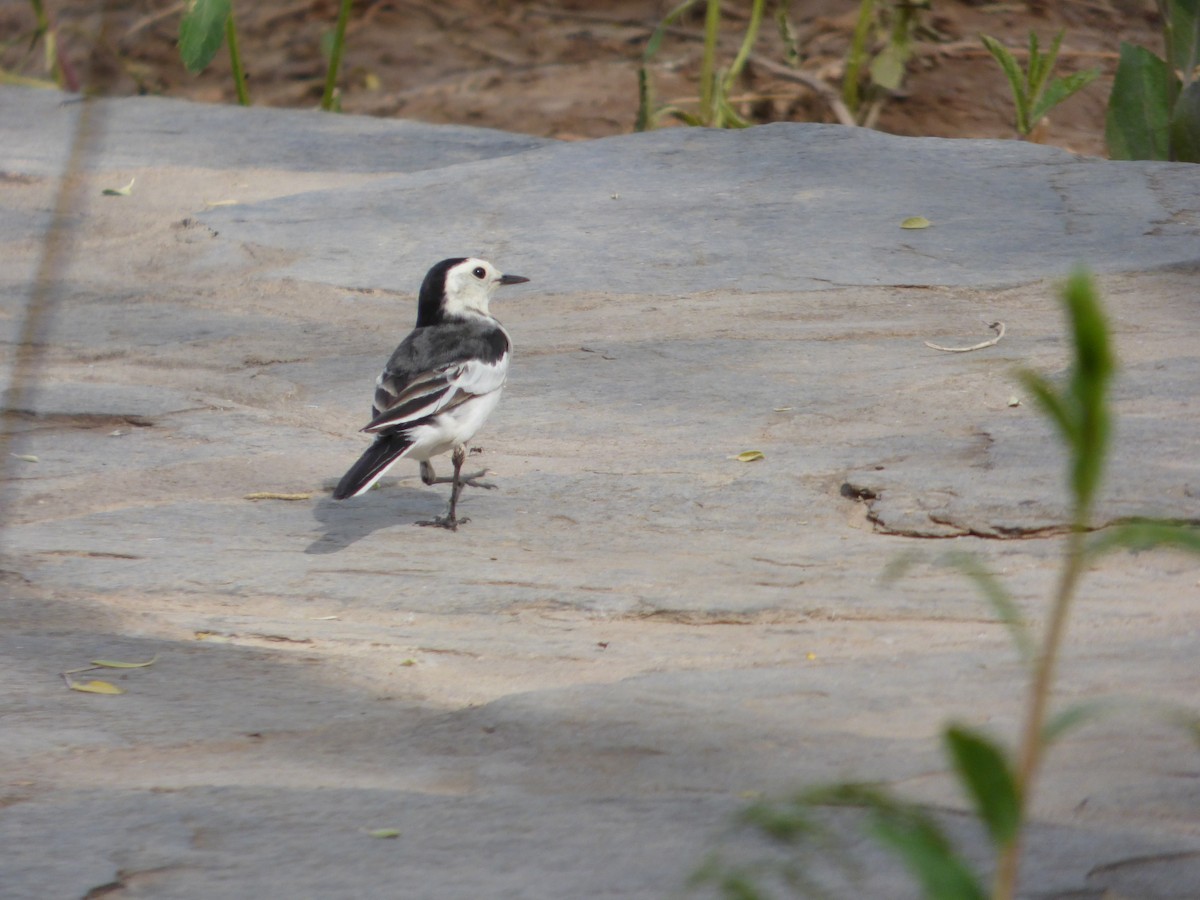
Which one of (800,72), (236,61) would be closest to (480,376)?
(236,61)

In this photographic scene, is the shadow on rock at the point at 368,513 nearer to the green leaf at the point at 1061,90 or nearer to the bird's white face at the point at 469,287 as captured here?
the bird's white face at the point at 469,287

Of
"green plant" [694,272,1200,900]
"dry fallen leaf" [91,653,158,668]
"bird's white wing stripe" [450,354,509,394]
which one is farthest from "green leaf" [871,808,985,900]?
"bird's white wing stripe" [450,354,509,394]

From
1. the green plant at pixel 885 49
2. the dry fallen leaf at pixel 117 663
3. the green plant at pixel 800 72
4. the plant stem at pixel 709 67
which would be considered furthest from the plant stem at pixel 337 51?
the dry fallen leaf at pixel 117 663

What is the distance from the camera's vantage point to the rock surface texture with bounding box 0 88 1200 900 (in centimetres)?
223

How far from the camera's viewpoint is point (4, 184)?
7.01 m

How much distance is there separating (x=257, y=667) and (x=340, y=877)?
1.13 metres

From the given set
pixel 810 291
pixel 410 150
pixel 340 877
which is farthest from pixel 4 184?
pixel 340 877

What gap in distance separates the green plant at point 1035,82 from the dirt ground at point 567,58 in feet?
4.43

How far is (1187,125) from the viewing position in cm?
625

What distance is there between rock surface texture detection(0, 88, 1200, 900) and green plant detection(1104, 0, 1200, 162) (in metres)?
0.80

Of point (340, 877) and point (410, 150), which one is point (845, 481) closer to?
point (340, 877)

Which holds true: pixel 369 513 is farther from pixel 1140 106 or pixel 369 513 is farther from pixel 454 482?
pixel 1140 106

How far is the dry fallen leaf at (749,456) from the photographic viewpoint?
4.25 meters

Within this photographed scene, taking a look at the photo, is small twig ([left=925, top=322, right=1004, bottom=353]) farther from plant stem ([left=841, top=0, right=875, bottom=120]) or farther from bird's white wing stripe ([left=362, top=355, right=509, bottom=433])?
plant stem ([left=841, top=0, right=875, bottom=120])
